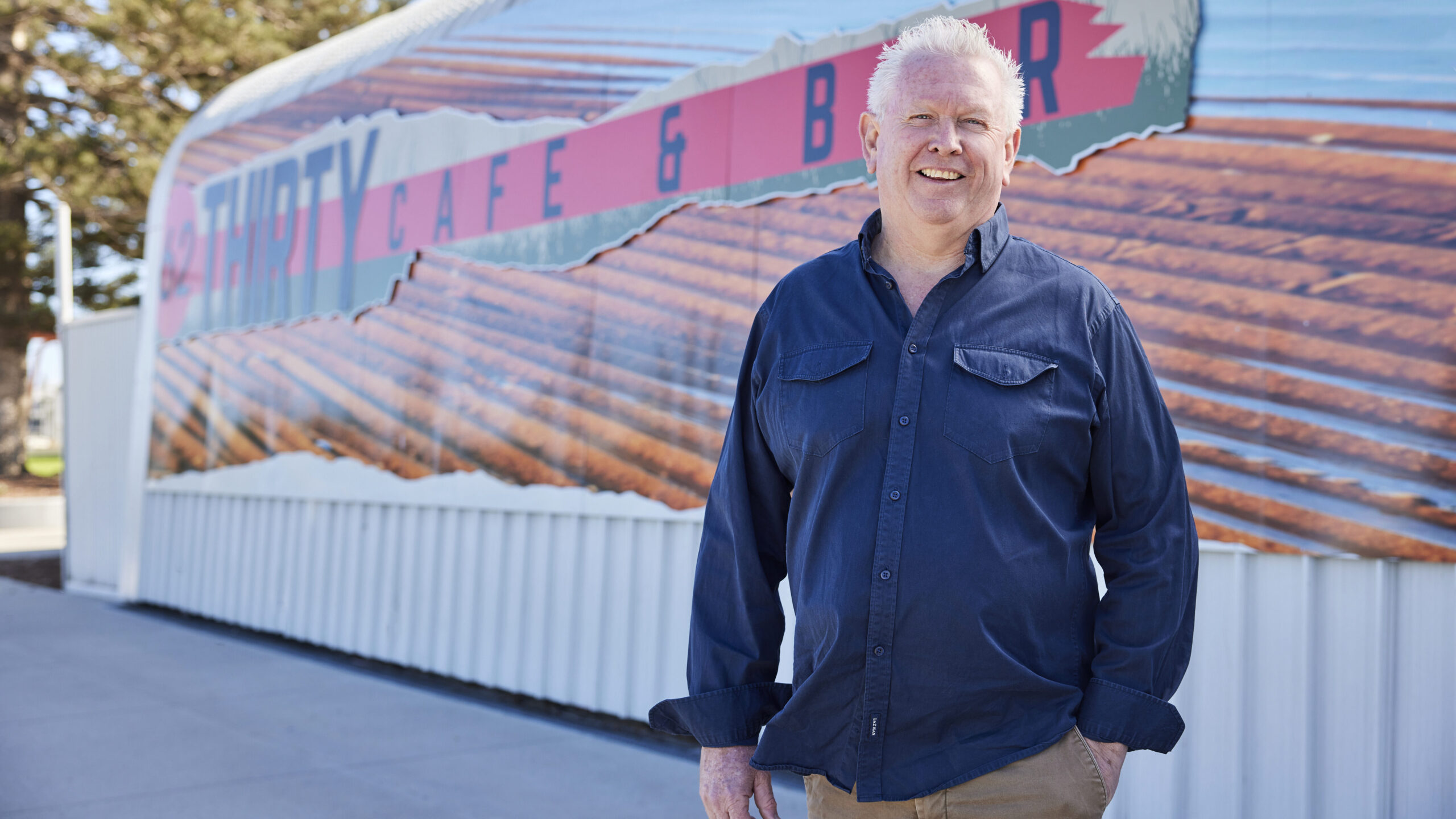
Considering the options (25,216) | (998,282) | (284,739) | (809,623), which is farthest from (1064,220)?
(25,216)

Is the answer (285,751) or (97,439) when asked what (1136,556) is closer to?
(285,751)

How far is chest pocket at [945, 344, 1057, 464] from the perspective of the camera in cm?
162

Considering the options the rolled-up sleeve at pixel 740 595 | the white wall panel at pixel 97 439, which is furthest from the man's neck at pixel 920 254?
the white wall panel at pixel 97 439

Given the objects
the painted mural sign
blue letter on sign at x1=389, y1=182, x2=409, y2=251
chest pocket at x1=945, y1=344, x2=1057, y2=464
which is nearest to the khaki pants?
chest pocket at x1=945, y1=344, x2=1057, y2=464

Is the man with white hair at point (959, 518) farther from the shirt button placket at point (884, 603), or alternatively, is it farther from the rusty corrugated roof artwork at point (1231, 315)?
the rusty corrugated roof artwork at point (1231, 315)

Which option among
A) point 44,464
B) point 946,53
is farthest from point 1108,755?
point 44,464

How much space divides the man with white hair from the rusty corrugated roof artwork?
175 centimetres

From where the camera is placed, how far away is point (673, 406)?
197 inches

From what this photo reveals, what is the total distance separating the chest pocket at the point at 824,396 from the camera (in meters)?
1.70

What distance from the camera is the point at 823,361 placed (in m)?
1.74

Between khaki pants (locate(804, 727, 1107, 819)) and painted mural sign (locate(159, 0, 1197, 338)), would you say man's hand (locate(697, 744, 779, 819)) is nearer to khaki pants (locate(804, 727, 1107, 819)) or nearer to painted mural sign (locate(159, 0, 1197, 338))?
khaki pants (locate(804, 727, 1107, 819))

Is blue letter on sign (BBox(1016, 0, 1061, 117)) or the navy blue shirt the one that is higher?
blue letter on sign (BBox(1016, 0, 1061, 117))

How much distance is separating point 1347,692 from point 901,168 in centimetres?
239

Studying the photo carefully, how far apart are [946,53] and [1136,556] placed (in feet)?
2.56
